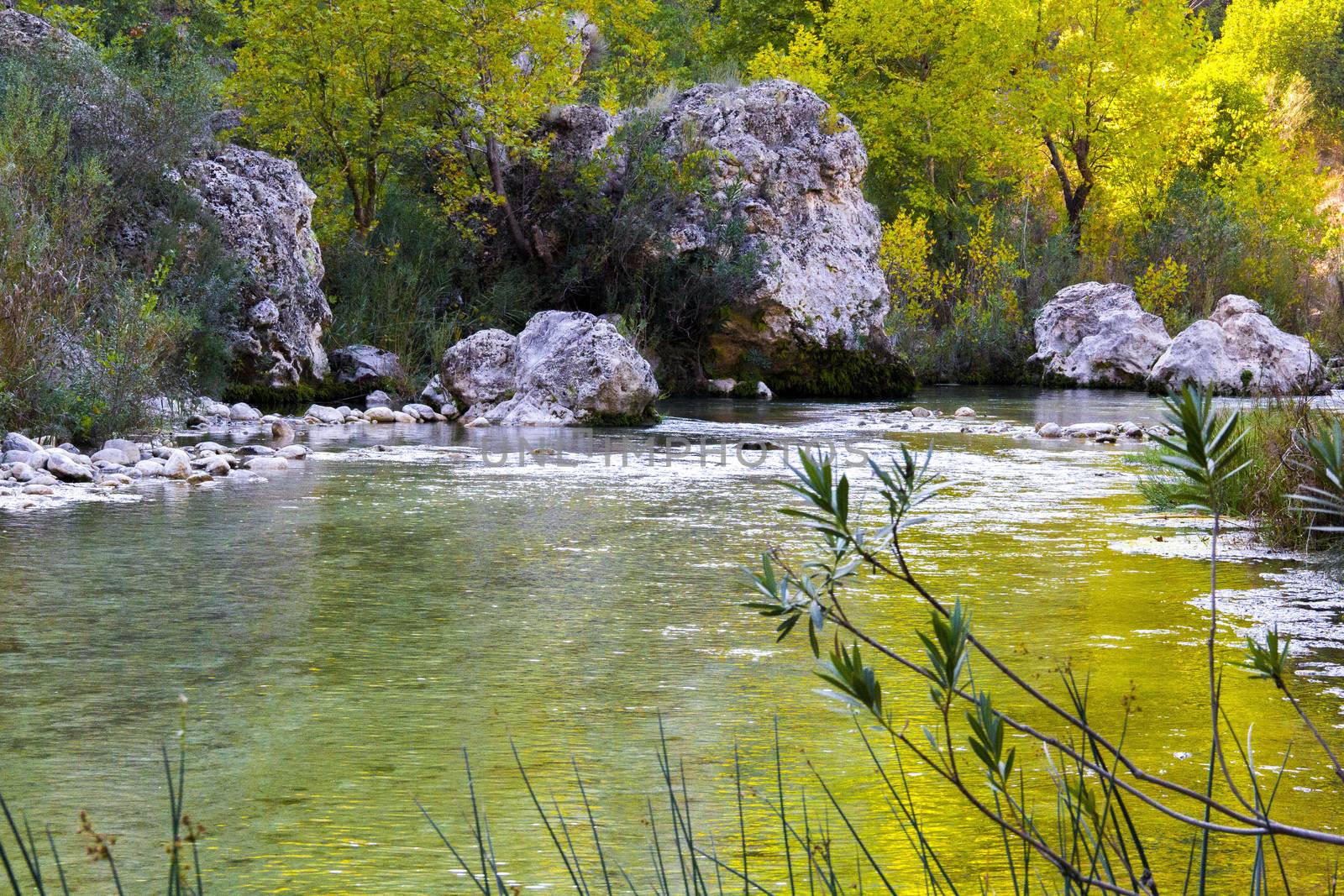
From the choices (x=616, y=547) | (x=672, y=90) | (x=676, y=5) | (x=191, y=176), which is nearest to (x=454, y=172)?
(x=672, y=90)

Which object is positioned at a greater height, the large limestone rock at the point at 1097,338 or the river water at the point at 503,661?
the large limestone rock at the point at 1097,338

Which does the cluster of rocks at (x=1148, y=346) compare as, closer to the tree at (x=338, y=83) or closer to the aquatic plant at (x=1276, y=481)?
the tree at (x=338, y=83)

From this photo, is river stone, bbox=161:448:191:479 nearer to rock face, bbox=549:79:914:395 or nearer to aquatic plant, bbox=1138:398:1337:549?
aquatic plant, bbox=1138:398:1337:549

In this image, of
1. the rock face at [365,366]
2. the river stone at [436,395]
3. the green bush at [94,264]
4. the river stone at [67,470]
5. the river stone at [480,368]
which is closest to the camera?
the river stone at [67,470]

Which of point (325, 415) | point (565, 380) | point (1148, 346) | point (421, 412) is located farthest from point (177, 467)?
point (1148, 346)

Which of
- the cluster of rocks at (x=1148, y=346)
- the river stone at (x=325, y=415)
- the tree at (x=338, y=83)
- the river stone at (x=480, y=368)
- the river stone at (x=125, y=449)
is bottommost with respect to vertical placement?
the river stone at (x=125, y=449)

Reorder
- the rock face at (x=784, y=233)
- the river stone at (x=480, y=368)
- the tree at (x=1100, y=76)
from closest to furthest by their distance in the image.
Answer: the river stone at (x=480, y=368)
the rock face at (x=784, y=233)
the tree at (x=1100, y=76)

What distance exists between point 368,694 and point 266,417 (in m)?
10.1

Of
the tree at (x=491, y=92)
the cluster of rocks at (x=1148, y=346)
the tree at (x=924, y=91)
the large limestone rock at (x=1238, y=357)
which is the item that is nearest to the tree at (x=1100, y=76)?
the tree at (x=924, y=91)

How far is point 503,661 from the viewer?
462 cm

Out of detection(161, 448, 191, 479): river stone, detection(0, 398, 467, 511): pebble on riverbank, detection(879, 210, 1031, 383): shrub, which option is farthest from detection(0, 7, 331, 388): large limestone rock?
detection(879, 210, 1031, 383): shrub

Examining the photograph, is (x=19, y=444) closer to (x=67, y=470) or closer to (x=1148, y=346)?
(x=67, y=470)

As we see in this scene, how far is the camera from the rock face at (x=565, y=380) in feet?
48.1

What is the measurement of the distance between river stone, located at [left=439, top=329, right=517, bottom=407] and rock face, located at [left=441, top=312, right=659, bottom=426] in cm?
1
